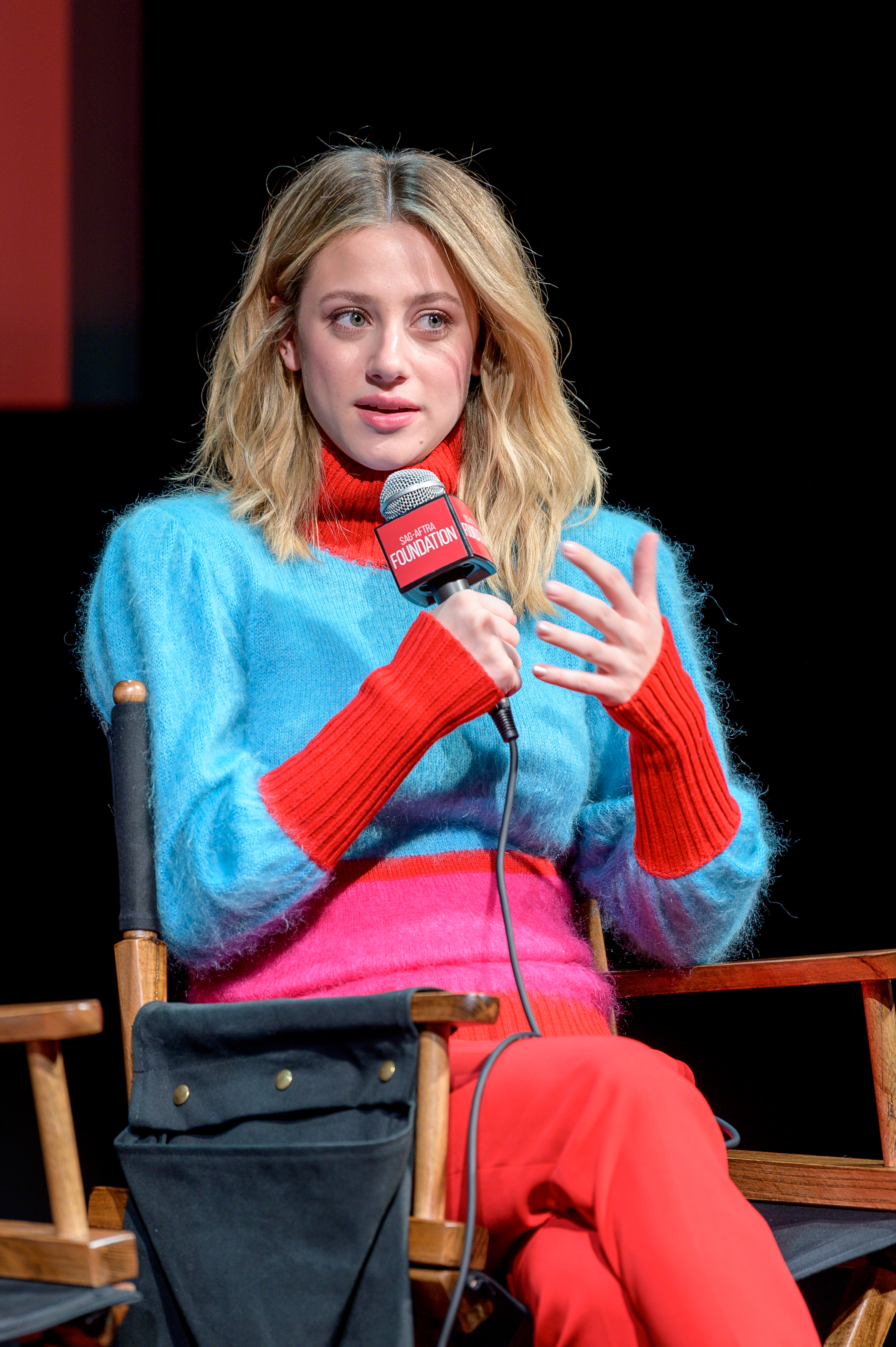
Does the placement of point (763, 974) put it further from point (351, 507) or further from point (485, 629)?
point (351, 507)

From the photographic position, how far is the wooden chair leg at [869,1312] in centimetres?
118

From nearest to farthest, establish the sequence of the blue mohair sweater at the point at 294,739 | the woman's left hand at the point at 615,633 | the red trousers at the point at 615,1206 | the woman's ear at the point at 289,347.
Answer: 1. the red trousers at the point at 615,1206
2. the woman's left hand at the point at 615,633
3. the blue mohair sweater at the point at 294,739
4. the woman's ear at the point at 289,347

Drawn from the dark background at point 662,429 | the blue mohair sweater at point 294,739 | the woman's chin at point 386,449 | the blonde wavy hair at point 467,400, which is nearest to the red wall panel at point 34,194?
the dark background at point 662,429

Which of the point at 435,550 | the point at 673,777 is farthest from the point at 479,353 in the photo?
the point at 673,777

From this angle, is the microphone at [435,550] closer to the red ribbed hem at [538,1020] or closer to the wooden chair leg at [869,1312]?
the red ribbed hem at [538,1020]

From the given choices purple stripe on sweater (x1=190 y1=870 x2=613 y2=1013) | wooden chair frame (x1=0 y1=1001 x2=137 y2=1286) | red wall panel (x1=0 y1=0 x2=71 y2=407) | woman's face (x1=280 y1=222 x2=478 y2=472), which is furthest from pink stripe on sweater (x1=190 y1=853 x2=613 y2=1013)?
red wall panel (x1=0 y1=0 x2=71 y2=407)

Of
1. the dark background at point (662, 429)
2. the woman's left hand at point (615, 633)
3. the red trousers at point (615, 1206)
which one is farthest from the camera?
the dark background at point (662, 429)

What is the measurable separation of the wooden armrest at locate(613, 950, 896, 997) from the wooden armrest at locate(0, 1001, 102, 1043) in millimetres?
712

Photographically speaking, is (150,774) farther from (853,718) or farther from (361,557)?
(853,718)

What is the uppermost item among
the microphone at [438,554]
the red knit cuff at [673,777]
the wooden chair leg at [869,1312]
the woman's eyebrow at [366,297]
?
the woman's eyebrow at [366,297]

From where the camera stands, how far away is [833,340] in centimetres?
202

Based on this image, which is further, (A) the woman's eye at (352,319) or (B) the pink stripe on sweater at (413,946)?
(A) the woman's eye at (352,319)

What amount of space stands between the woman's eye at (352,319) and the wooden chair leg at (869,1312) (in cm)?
104

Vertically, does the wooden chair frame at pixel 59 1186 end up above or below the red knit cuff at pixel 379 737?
below
